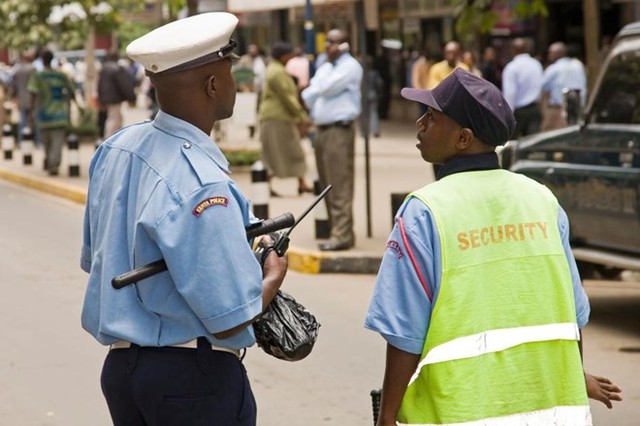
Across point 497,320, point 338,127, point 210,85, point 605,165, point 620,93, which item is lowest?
point 338,127

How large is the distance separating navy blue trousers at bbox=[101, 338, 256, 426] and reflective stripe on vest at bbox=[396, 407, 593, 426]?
1.44 ft

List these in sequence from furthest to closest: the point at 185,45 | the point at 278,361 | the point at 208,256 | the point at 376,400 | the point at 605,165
A: the point at 605,165 < the point at 278,361 < the point at 376,400 < the point at 185,45 < the point at 208,256

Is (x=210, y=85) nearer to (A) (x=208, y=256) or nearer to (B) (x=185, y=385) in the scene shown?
(A) (x=208, y=256)

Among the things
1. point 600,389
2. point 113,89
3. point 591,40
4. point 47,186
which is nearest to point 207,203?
point 600,389

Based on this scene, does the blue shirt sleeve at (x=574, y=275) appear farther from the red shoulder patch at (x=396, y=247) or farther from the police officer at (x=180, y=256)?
the police officer at (x=180, y=256)

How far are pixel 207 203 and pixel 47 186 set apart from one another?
16.8 meters

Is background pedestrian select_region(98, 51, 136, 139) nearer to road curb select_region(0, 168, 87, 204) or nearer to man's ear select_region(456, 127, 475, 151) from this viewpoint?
road curb select_region(0, 168, 87, 204)

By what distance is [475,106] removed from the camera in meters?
3.65

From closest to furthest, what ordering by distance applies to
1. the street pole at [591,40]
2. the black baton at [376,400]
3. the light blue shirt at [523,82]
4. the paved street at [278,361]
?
the black baton at [376,400]
the paved street at [278,361]
the street pole at [591,40]
the light blue shirt at [523,82]

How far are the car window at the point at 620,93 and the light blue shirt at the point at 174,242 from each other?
6.46 meters

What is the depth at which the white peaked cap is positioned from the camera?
11.8 ft

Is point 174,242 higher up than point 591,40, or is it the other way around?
point 174,242

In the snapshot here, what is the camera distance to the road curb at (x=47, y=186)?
60.9 ft

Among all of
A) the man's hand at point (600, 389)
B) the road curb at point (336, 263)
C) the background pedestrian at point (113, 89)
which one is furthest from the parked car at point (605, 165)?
the background pedestrian at point (113, 89)
